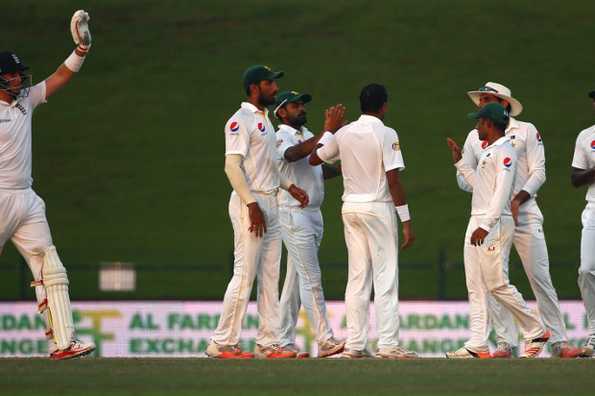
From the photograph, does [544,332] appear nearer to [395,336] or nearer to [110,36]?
[395,336]

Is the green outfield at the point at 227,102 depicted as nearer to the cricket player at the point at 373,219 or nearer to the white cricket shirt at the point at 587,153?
the white cricket shirt at the point at 587,153

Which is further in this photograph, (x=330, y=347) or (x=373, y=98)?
(x=330, y=347)

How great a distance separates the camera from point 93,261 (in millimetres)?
25266

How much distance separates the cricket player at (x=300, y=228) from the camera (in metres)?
11.7

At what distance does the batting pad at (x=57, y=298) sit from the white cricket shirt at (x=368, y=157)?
2.09m

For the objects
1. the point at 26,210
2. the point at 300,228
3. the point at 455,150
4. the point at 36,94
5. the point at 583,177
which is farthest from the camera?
the point at 300,228

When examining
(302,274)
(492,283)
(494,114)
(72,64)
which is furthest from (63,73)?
(492,283)

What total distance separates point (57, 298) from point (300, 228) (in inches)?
96.8

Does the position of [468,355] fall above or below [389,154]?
below

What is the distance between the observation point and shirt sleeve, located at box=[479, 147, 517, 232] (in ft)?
35.7

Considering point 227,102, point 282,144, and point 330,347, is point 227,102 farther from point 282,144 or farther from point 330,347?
point 330,347

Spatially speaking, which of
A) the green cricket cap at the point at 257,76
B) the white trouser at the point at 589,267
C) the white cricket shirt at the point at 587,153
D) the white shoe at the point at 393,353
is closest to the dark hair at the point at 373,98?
the green cricket cap at the point at 257,76

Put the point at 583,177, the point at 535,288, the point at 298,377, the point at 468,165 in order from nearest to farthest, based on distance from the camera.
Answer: the point at 298,377, the point at 535,288, the point at 468,165, the point at 583,177

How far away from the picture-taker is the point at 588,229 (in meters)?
11.8
